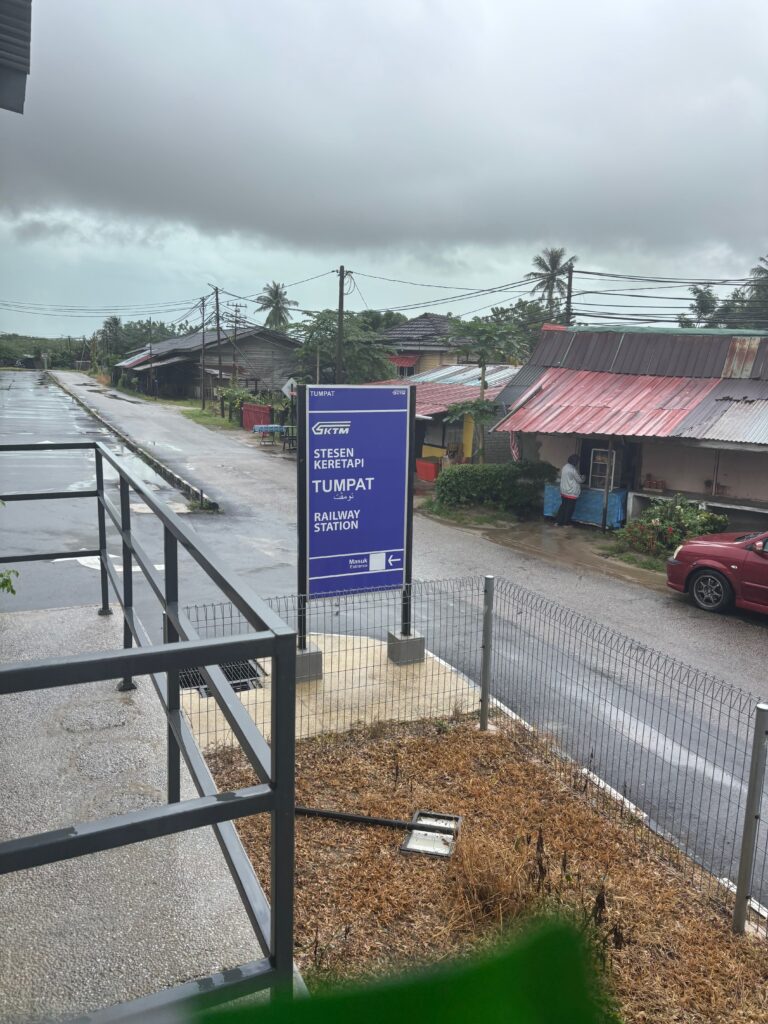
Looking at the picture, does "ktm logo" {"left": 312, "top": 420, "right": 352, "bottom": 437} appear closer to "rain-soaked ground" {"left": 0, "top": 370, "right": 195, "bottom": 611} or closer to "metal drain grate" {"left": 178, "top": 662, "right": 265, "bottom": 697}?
"rain-soaked ground" {"left": 0, "top": 370, "right": 195, "bottom": 611}

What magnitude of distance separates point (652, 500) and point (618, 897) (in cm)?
1271

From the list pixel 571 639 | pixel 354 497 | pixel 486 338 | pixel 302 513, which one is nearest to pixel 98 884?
pixel 302 513

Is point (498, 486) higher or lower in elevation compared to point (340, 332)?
lower

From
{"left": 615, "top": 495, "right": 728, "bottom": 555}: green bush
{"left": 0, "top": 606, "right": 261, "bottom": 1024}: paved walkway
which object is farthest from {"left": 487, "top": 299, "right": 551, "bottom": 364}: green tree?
{"left": 0, "top": 606, "right": 261, "bottom": 1024}: paved walkway

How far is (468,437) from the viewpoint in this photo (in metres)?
22.6

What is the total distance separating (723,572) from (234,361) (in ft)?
137

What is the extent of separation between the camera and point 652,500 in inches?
637

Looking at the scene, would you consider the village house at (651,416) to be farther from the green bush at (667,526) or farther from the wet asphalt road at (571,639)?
the wet asphalt road at (571,639)

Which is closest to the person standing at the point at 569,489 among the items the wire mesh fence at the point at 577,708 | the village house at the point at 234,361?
the wire mesh fence at the point at 577,708

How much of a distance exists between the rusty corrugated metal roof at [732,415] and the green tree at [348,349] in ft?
62.3

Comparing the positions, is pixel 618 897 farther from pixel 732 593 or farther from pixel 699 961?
pixel 732 593

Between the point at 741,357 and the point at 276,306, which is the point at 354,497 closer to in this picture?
the point at 741,357

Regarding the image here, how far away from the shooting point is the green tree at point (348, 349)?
3328 centimetres

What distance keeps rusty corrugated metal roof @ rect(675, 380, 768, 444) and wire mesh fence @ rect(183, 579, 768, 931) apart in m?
5.81
